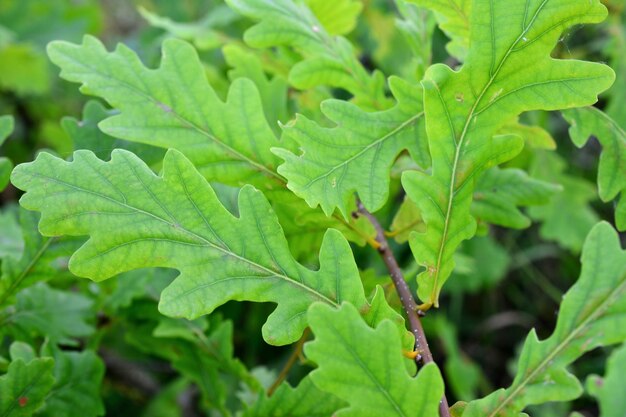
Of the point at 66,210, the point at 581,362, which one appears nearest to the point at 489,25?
the point at 66,210

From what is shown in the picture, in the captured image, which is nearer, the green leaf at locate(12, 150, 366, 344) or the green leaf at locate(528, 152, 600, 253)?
the green leaf at locate(12, 150, 366, 344)

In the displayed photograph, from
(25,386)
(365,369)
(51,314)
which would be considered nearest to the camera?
(365,369)

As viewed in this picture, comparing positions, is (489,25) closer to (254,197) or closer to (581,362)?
(254,197)

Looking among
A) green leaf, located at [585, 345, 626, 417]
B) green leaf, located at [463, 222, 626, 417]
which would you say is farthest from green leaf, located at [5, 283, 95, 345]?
green leaf, located at [585, 345, 626, 417]

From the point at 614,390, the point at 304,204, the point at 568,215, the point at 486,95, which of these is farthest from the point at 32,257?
the point at 568,215

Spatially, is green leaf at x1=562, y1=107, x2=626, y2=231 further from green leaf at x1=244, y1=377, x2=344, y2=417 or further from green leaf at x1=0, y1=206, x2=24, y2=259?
green leaf at x1=0, y1=206, x2=24, y2=259

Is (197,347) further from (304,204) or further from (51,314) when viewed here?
(304,204)

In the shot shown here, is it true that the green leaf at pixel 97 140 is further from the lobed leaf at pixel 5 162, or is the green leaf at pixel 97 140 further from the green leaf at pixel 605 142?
the green leaf at pixel 605 142
